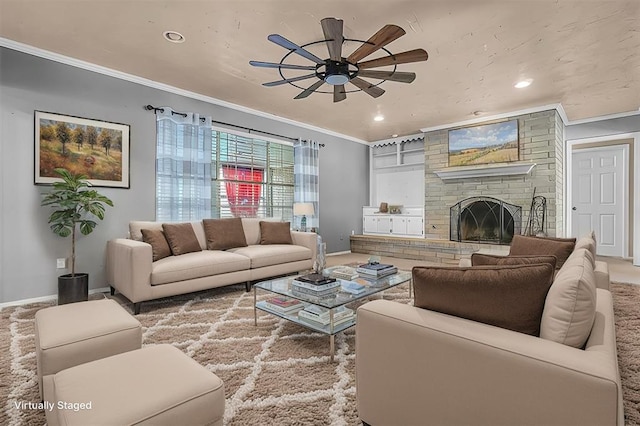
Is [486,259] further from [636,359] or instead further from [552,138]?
[552,138]

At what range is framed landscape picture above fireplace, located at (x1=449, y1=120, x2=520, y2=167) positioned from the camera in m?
5.01

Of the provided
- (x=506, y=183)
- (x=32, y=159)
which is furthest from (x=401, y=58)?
(x=506, y=183)

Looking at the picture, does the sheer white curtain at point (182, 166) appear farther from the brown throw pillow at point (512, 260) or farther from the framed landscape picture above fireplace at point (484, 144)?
the framed landscape picture above fireplace at point (484, 144)

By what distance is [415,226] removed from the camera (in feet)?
20.3

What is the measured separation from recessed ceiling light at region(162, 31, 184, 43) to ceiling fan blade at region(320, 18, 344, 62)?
141 cm

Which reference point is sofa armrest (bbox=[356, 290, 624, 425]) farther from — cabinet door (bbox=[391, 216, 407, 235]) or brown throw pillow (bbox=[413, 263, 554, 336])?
cabinet door (bbox=[391, 216, 407, 235])

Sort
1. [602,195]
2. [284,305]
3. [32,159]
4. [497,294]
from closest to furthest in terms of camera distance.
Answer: [497,294] < [284,305] < [32,159] < [602,195]

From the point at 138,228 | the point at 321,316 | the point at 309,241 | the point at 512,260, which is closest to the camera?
the point at 512,260

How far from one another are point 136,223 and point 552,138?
5.66 m

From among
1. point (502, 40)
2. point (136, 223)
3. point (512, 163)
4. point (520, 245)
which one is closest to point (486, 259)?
point (520, 245)

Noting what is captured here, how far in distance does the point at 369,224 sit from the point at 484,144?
2.70 metres

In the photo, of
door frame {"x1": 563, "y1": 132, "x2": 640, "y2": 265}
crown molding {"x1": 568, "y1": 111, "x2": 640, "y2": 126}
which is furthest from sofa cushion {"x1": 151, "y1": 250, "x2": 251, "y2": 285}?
crown molding {"x1": 568, "y1": 111, "x2": 640, "y2": 126}

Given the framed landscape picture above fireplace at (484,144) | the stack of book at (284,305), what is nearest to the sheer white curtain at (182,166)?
the stack of book at (284,305)

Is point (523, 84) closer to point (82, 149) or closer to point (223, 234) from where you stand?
point (223, 234)
